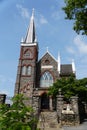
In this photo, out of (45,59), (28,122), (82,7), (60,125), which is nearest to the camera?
(28,122)

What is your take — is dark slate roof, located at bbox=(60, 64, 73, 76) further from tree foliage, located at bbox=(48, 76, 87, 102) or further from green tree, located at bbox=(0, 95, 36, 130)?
green tree, located at bbox=(0, 95, 36, 130)

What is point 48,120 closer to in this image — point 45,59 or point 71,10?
point 71,10

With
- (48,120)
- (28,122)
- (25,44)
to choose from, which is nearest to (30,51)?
(25,44)

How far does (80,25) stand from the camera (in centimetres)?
1387

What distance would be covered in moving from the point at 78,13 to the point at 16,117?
28.5ft

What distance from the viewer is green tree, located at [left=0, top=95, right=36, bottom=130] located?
9216 millimetres

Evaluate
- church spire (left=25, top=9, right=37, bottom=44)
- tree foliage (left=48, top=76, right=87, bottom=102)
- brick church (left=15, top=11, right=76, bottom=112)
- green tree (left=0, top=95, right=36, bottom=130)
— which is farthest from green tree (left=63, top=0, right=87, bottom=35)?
church spire (left=25, top=9, right=37, bottom=44)

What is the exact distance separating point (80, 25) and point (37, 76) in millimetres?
26815

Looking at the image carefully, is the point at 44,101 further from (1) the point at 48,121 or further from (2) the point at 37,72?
(1) the point at 48,121

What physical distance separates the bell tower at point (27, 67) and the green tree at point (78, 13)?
81.6 feet

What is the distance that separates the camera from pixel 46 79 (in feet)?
128

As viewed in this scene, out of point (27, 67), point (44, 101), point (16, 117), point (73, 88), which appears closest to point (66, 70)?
point (44, 101)

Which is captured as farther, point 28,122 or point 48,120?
point 48,120

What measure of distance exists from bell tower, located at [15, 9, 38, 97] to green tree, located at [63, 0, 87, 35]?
24.9 meters
